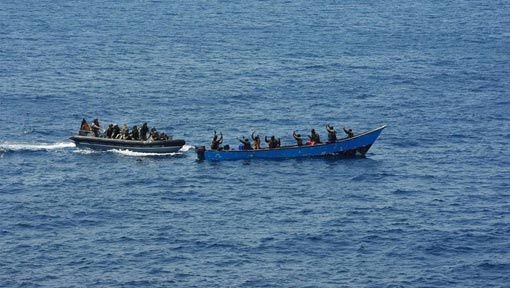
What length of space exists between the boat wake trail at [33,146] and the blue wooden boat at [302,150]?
12.3 metres

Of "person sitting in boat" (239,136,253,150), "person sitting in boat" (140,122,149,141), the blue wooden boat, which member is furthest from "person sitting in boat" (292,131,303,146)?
"person sitting in boat" (140,122,149,141)

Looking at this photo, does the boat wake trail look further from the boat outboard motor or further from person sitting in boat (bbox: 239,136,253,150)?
person sitting in boat (bbox: 239,136,253,150)

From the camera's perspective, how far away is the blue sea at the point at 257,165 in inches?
3388

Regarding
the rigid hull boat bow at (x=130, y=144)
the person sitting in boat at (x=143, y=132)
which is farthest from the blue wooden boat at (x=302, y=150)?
the person sitting in boat at (x=143, y=132)

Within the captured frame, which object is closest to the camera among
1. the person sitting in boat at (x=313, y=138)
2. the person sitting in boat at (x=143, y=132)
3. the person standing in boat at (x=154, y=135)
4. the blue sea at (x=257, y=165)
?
the blue sea at (x=257, y=165)

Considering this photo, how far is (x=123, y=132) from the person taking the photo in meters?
113

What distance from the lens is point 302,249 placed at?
290 ft

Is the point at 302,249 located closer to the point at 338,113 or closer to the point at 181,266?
the point at 181,266

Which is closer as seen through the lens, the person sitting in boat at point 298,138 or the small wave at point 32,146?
the person sitting in boat at point 298,138

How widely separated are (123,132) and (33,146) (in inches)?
300

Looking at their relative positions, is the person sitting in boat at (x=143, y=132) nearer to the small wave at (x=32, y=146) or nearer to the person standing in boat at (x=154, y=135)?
the person standing in boat at (x=154, y=135)

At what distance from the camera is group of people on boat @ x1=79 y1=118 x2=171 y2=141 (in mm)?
112000

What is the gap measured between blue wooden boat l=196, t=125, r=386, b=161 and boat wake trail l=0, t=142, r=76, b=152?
40.4 feet

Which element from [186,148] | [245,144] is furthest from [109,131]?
[245,144]
